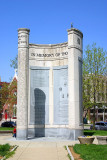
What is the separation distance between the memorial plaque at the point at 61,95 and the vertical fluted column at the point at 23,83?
314 cm

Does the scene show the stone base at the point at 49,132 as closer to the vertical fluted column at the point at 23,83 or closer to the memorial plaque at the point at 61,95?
the memorial plaque at the point at 61,95

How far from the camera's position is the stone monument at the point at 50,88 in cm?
2100

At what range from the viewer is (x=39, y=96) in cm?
2336

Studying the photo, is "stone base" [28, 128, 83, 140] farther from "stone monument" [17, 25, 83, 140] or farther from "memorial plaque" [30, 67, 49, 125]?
"memorial plaque" [30, 67, 49, 125]

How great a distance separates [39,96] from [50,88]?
1.25 m

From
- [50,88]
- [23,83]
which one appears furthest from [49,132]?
[23,83]

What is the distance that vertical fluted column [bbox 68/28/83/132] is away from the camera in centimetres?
2097

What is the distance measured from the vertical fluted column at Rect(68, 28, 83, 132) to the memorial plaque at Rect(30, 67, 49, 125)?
9.51ft

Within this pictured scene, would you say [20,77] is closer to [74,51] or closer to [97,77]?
[74,51]

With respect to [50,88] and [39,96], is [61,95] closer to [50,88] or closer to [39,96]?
[50,88]

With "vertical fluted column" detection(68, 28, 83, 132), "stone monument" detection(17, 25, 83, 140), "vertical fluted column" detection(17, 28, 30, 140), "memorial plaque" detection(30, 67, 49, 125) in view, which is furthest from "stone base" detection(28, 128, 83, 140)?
"vertical fluted column" detection(17, 28, 30, 140)

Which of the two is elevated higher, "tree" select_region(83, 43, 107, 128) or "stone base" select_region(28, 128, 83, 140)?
"tree" select_region(83, 43, 107, 128)

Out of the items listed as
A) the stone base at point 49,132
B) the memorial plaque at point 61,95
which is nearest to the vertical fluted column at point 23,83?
the stone base at point 49,132

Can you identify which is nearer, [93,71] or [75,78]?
[75,78]
